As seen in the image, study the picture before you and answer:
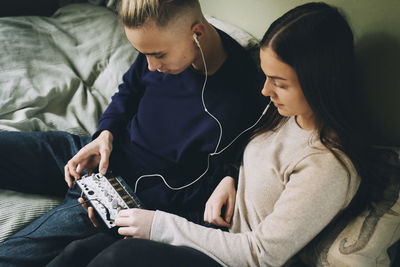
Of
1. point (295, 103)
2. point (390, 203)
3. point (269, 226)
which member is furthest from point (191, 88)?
point (390, 203)

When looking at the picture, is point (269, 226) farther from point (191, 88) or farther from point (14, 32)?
point (14, 32)

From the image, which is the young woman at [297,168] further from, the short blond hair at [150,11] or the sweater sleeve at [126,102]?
the sweater sleeve at [126,102]

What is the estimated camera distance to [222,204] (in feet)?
3.03

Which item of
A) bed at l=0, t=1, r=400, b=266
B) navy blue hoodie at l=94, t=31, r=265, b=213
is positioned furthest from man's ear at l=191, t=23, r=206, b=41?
bed at l=0, t=1, r=400, b=266

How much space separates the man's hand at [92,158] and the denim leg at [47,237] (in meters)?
0.10

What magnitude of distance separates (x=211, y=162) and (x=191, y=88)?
268 mm

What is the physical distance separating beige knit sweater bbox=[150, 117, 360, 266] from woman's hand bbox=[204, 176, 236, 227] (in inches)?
1.3

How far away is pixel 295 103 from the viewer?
2.48 feet

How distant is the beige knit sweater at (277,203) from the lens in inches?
27.2

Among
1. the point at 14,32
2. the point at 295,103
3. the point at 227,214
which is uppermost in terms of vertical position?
the point at 295,103

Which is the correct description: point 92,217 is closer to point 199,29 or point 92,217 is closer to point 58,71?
point 199,29

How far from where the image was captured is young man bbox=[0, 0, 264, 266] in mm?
906

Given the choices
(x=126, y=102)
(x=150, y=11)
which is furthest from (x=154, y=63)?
(x=126, y=102)

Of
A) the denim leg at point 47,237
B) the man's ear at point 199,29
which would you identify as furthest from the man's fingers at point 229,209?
the man's ear at point 199,29
